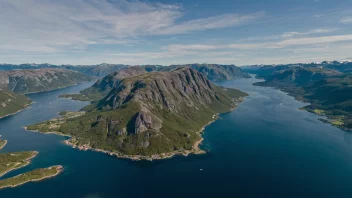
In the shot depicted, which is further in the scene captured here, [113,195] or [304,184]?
[304,184]

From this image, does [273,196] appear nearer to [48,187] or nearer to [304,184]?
[304,184]

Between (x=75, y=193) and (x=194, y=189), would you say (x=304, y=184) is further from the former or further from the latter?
(x=75, y=193)

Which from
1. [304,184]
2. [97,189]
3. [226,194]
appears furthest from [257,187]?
[97,189]

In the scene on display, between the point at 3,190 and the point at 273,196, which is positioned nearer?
the point at 273,196

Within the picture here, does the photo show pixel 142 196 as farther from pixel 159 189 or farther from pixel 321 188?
pixel 321 188

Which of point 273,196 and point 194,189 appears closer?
point 273,196

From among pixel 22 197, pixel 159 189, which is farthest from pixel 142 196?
pixel 22 197

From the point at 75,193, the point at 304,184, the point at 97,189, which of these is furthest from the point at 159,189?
the point at 304,184
